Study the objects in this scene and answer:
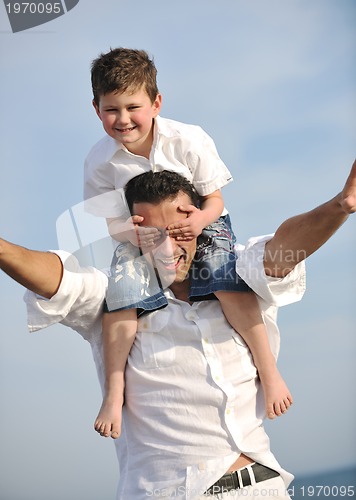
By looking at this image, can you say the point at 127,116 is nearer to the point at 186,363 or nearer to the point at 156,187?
the point at 156,187

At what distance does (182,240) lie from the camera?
3619 mm

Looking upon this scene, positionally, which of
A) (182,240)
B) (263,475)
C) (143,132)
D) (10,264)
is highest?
(143,132)

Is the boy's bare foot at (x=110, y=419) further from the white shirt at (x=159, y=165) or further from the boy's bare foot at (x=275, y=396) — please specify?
the white shirt at (x=159, y=165)

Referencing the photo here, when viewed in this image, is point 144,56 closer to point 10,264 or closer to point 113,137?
point 113,137

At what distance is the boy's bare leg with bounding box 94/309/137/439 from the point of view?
11.5ft

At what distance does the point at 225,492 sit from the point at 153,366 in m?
0.60

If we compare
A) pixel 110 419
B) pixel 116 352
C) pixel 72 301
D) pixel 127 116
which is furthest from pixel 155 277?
pixel 127 116

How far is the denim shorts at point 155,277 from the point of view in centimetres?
352

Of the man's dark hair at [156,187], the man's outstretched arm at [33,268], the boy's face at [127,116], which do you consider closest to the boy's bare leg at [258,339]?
the man's dark hair at [156,187]

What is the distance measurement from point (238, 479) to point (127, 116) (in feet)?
5.58

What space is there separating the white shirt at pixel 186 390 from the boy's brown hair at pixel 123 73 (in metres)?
0.92

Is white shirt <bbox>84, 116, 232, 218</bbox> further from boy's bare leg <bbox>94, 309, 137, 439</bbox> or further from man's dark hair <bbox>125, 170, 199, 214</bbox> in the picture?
boy's bare leg <bbox>94, 309, 137, 439</bbox>

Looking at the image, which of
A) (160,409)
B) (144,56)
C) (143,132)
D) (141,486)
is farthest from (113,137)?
(141,486)

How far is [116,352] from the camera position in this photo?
354 centimetres
